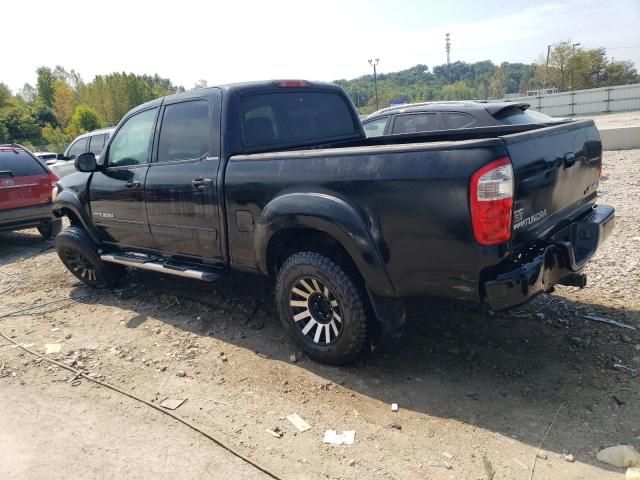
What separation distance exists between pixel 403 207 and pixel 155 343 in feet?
8.50

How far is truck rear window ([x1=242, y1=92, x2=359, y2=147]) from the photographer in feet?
13.8

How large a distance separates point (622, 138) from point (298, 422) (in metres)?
12.9

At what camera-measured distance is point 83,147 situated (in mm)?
12094

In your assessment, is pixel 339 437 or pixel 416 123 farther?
pixel 416 123

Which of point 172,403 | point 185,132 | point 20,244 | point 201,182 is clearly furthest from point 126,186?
point 20,244

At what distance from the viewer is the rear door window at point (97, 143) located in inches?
452

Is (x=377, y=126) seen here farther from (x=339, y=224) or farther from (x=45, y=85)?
(x=45, y=85)

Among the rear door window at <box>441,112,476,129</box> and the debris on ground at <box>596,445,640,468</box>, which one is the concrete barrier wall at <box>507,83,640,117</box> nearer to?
the rear door window at <box>441,112,476,129</box>

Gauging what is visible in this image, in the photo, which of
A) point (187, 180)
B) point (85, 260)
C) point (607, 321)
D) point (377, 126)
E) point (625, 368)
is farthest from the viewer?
point (377, 126)

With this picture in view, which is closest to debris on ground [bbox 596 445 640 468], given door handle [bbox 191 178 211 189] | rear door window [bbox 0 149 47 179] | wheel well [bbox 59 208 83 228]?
door handle [bbox 191 178 211 189]

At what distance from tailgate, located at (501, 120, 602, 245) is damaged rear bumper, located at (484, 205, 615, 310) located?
10 centimetres

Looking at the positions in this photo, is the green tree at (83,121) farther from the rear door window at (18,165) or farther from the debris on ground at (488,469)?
the debris on ground at (488,469)

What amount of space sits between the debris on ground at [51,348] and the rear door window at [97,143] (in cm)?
804

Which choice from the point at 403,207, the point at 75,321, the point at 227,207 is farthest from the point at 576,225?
the point at 75,321
